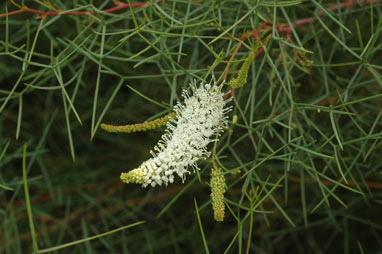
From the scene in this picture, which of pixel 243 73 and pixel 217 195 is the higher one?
pixel 243 73

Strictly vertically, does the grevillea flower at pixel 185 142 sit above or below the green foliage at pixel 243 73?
below

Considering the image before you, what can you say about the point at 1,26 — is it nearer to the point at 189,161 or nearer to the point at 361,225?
the point at 189,161

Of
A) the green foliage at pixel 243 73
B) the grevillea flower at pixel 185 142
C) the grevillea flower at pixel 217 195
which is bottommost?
the grevillea flower at pixel 217 195

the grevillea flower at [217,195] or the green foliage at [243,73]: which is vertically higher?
the green foliage at [243,73]

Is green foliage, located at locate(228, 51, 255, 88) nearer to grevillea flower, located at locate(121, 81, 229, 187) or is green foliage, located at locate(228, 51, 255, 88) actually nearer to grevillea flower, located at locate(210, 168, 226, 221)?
grevillea flower, located at locate(121, 81, 229, 187)

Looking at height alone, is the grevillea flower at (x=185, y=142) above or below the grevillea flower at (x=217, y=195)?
above

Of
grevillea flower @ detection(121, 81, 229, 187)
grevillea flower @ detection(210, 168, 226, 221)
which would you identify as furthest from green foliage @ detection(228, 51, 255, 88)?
grevillea flower @ detection(210, 168, 226, 221)

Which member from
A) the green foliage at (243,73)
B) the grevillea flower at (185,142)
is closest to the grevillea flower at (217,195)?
the grevillea flower at (185,142)

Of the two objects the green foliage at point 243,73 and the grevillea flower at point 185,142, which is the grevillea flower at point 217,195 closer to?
the grevillea flower at point 185,142
